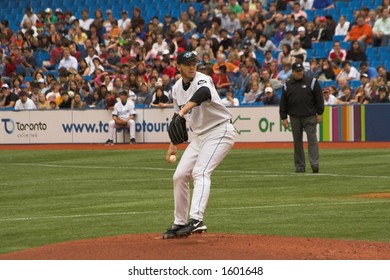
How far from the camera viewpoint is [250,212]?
13.7 metres

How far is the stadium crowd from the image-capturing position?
2847cm

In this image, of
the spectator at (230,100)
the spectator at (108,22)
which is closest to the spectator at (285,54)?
the spectator at (230,100)

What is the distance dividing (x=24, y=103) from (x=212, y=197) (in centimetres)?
1677

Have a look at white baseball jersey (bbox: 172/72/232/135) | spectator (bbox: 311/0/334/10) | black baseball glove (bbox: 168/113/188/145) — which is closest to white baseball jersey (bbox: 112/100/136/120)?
spectator (bbox: 311/0/334/10)

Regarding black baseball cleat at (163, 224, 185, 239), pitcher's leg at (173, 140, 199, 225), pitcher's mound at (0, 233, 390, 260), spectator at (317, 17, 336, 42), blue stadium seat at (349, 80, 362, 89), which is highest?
spectator at (317, 17, 336, 42)

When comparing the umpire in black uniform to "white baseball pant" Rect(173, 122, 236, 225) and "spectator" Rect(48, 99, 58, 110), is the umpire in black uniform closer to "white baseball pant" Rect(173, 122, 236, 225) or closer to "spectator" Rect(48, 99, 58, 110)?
"white baseball pant" Rect(173, 122, 236, 225)

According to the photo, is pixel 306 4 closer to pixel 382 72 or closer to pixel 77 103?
pixel 382 72

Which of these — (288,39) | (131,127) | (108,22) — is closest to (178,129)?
(131,127)

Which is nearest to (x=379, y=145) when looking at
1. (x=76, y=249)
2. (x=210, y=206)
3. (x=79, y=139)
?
(x=79, y=139)

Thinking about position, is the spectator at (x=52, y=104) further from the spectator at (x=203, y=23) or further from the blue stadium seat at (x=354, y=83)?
the blue stadium seat at (x=354, y=83)

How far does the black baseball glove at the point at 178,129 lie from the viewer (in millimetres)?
10727

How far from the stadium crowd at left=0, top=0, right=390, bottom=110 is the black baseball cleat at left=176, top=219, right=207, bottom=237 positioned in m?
15.5

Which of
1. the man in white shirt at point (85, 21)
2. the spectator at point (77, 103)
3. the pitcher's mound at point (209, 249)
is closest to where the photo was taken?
the pitcher's mound at point (209, 249)

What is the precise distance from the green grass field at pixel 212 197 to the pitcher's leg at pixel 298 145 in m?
0.34
